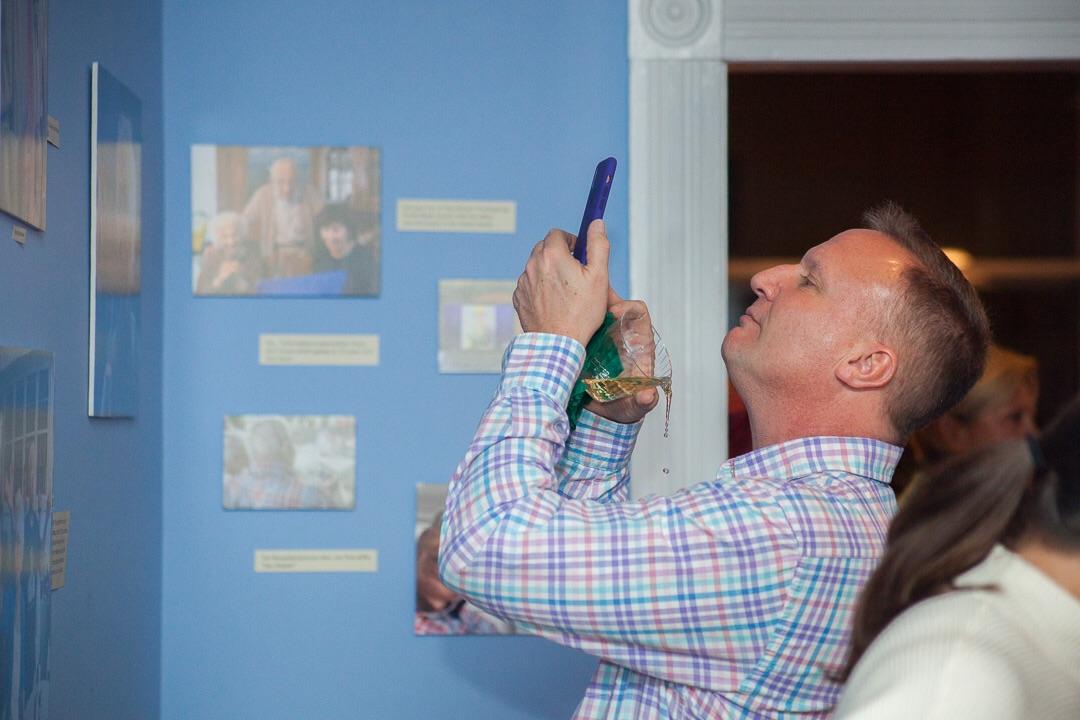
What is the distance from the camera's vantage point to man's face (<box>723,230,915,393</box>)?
4.54ft

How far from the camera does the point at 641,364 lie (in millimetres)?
1461

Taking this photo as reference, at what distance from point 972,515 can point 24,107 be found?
48.3 inches

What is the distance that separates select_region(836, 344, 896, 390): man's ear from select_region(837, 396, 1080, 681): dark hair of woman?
20.9 inches

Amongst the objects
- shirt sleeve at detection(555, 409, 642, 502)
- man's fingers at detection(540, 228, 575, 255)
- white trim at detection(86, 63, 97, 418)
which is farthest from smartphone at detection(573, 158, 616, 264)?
white trim at detection(86, 63, 97, 418)

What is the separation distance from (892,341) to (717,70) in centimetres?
105

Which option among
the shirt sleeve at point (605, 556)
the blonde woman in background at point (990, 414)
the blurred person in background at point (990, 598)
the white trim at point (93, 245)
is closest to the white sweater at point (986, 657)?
the blurred person in background at point (990, 598)

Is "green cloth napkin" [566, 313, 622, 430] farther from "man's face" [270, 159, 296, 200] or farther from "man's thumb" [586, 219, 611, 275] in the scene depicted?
"man's face" [270, 159, 296, 200]

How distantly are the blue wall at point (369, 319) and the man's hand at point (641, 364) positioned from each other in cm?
79

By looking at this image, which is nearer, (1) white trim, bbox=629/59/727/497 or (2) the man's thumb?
(2) the man's thumb

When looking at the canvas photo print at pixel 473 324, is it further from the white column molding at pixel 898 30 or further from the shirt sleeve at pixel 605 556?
the shirt sleeve at pixel 605 556

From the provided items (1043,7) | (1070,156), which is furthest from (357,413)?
(1070,156)

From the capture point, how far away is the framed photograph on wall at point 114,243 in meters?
1.81

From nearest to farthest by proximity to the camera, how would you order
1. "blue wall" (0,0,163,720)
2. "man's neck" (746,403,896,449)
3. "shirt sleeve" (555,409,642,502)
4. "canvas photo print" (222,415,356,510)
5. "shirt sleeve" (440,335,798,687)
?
"shirt sleeve" (440,335,798,687) < "man's neck" (746,403,896,449) < "shirt sleeve" (555,409,642,502) < "blue wall" (0,0,163,720) < "canvas photo print" (222,415,356,510)

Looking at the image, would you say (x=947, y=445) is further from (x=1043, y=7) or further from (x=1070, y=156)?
(x=1070, y=156)
